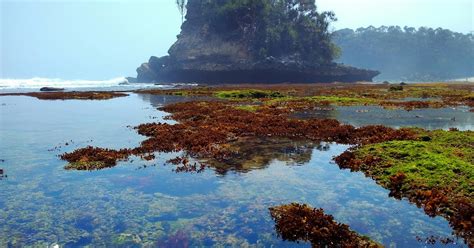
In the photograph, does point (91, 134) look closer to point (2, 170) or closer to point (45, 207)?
point (2, 170)

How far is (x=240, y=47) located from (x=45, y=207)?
138 meters

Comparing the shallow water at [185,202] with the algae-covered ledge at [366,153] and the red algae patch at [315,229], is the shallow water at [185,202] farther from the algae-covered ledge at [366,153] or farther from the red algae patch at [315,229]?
the algae-covered ledge at [366,153]

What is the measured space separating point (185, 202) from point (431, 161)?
974cm

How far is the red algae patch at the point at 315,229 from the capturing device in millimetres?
9117

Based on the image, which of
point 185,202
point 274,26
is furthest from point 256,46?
point 185,202

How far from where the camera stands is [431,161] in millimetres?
14648

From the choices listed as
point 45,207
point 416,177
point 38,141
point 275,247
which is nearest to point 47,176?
point 45,207

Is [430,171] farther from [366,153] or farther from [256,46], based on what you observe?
[256,46]

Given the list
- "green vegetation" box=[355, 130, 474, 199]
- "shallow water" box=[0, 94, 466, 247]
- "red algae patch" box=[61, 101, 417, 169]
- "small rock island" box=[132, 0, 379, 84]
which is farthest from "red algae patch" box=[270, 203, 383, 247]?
"small rock island" box=[132, 0, 379, 84]

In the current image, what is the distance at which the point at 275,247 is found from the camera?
895cm

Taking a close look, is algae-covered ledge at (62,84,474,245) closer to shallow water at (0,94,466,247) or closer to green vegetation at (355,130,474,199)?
green vegetation at (355,130,474,199)

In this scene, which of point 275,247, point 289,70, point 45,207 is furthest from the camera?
point 289,70

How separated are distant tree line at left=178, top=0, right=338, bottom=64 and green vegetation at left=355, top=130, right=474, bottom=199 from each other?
12378cm

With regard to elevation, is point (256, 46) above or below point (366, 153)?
above
